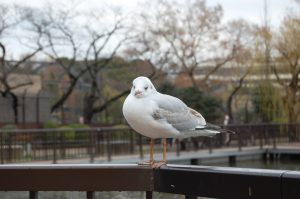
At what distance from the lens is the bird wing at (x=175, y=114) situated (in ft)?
10.0

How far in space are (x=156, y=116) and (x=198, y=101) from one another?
77.4 ft

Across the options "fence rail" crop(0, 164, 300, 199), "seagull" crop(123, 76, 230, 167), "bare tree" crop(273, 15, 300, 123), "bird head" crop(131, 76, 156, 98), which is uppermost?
"bare tree" crop(273, 15, 300, 123)

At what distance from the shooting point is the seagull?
294cm

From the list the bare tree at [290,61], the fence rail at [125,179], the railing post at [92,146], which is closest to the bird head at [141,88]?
the fence rail at [125,179]

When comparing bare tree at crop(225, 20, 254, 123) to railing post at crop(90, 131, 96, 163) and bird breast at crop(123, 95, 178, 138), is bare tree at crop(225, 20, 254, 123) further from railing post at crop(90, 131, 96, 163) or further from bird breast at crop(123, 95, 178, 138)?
bird breast at crop(123, 95, 178, 138)

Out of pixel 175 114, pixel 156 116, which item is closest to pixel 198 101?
pixel 175 114

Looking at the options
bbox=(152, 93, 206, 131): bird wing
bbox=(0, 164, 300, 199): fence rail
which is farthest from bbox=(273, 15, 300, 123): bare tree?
bbox=(0, 164, 300, 199): fence rail

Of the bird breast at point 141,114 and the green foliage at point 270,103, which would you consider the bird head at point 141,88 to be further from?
the green foliage at point 270,103

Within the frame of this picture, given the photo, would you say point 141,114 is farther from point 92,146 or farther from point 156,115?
point 92,146

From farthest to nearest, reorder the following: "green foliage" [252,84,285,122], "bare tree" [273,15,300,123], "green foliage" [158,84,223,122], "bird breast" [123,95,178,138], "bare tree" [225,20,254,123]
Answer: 1. "bare tree" [225,20,254,123]
2. "green foliage" [252,84,285,122]
3. "green foliage" [158,84,223,122]
4. "bare tree" [273,15,300,123]
5. "bird breast" [123,95,178,138]

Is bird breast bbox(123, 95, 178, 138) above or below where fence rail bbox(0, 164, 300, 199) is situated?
above

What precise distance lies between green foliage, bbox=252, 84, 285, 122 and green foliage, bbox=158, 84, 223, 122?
2.26 metres

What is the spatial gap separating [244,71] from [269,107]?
3.94 meters

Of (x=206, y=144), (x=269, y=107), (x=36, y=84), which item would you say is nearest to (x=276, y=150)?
(x=206, y=144)
